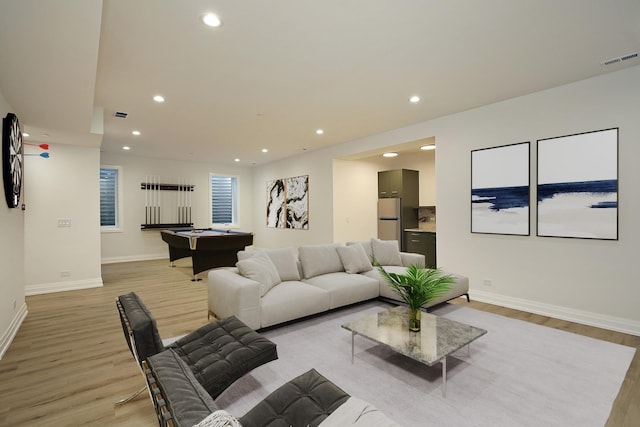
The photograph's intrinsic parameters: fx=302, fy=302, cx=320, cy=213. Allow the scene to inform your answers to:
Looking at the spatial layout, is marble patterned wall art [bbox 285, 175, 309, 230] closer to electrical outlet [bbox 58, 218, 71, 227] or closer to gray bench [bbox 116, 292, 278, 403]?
electrical outlet [bbox 58, 218, 71, 227]

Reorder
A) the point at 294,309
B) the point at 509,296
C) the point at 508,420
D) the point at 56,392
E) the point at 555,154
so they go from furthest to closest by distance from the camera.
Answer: the point at 509,296 < the point at 555,154 < the point at 294,309 < the point at 56,392 < the point at 508,420

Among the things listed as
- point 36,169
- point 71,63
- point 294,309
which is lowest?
point 294,309

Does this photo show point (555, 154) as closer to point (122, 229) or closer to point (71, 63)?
point (71, 63)

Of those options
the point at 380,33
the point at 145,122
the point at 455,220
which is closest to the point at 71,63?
the point at 380,33

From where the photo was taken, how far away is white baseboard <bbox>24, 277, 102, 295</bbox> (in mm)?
4922

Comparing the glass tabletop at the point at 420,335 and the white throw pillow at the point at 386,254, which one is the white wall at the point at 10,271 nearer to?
the glass tabletop at the point at 420,335

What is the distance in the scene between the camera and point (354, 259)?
14.5ft

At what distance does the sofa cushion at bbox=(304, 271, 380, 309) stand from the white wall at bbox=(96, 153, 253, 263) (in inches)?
246

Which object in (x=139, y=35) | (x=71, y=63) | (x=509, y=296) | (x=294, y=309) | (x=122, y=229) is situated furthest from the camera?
(x=122, y=229)

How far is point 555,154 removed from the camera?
3748 millimetres

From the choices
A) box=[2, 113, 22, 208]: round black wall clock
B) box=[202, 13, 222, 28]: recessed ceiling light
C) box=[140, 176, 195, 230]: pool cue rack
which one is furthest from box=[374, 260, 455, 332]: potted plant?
box=[140, 176, 195, 230]: pool cue rack

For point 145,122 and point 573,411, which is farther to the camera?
point 145,122

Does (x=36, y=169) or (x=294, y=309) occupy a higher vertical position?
(x=36, y=169)

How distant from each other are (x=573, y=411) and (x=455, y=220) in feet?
10.2
